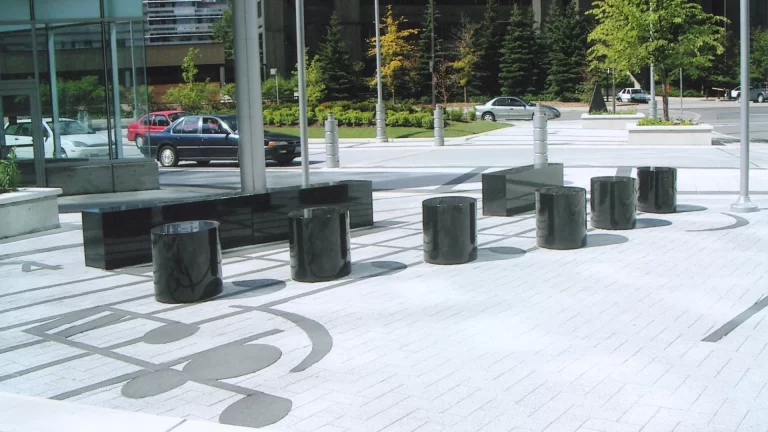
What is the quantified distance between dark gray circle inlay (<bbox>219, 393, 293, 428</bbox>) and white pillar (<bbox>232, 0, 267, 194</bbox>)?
6.89 metres

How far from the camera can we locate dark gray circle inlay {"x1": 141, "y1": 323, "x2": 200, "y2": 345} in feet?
25.2

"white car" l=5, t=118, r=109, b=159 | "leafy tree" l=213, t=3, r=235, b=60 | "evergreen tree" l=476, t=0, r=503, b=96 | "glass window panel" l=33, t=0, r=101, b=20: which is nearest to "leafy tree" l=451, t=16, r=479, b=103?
"evergreen tree" l=476, t=0, r=503, b=96

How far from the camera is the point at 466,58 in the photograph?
67250 mm

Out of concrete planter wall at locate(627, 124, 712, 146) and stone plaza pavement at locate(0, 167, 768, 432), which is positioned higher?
concrete planter wall at locate(627, 124, 712, 146)

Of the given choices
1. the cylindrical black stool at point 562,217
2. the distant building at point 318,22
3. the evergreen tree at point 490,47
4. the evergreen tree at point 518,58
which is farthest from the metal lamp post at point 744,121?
the distant building at point 318,22

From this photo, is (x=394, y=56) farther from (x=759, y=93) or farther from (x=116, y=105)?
(x=116, y=105)

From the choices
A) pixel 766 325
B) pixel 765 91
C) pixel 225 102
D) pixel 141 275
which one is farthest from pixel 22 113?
pixel 765 91

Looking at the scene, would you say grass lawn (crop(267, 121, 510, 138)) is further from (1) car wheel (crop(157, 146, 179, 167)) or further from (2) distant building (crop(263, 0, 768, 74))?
(2) distant building (crop(263, 0, 768, 74))

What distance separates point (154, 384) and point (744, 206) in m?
10.6

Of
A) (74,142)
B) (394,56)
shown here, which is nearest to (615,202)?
(74,142)

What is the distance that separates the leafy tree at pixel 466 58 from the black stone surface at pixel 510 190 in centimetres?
5118

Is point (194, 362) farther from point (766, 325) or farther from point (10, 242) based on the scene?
point (10, 242)

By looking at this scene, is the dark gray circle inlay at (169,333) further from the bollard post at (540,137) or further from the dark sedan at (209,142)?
the dark sedan at (209,142)

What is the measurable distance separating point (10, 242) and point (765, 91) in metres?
62.9
